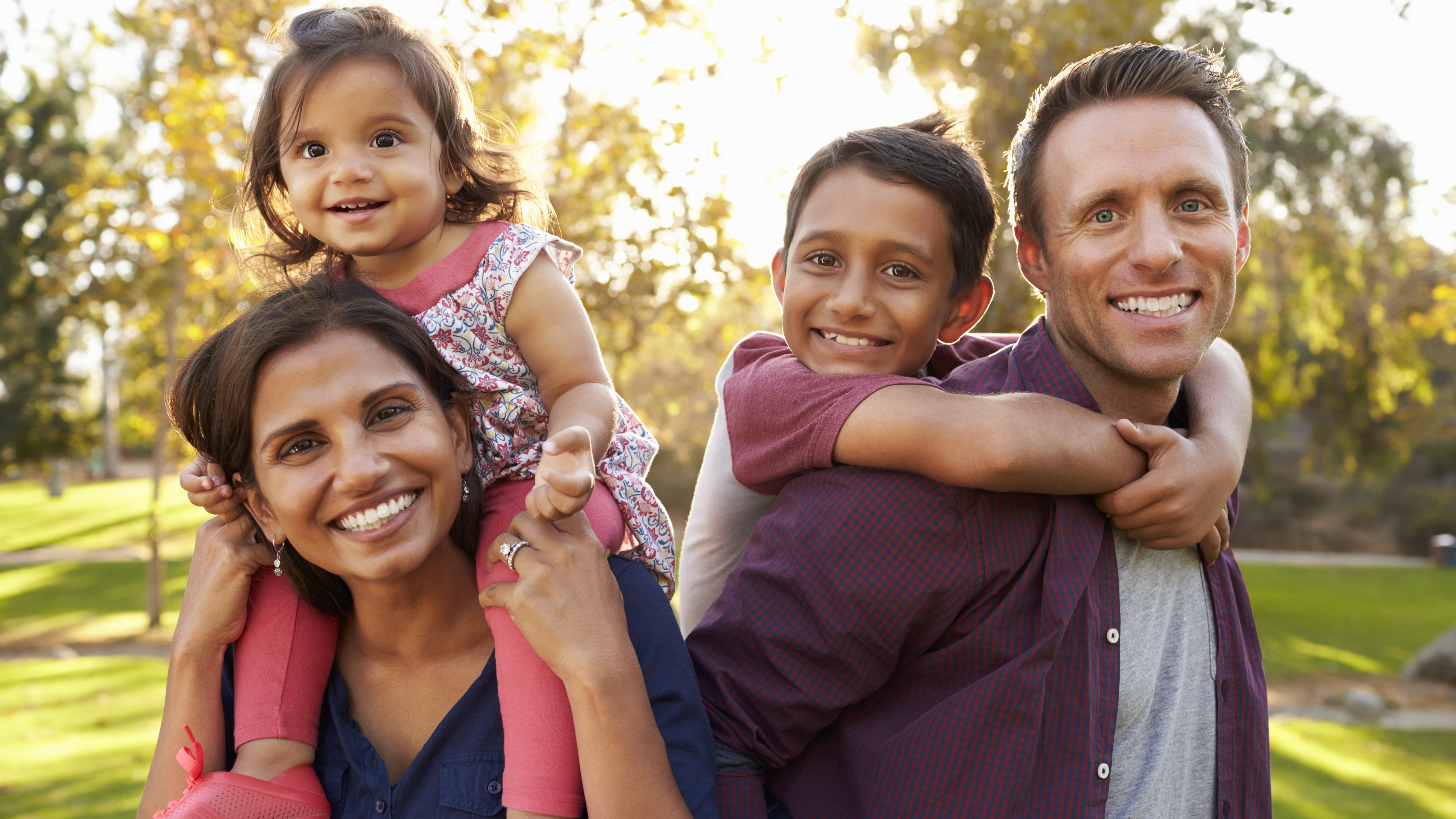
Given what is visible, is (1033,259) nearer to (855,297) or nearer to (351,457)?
(855,297)

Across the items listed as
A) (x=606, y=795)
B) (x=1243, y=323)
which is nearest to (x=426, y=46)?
(x=606, y=795)

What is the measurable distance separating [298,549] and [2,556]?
2304cm

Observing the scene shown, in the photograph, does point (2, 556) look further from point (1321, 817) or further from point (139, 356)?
point (1321, 817)

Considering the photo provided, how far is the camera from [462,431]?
2.30 meters

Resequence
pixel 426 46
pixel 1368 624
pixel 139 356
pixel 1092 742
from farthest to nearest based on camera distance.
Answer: pixel 139 356 < pixel 1368 624 < pixel 426 46 < pixel 1092 742

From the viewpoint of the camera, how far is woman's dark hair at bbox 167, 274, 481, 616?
214 centimetres

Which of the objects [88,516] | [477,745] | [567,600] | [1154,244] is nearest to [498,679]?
→ [477,745]

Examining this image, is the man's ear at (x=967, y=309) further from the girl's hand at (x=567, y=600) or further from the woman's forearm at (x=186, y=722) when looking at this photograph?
the woman's forearm at (x=186, y=722)

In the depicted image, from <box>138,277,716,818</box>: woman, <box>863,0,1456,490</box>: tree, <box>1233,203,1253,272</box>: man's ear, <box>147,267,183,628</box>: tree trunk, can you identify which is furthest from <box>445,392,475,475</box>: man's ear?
<box>147,267,183,628</box>: tree trunk

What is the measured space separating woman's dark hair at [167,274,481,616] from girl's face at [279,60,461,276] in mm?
146

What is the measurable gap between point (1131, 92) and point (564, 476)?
131 centimetres

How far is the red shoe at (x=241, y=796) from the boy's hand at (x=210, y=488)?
0.48 meters

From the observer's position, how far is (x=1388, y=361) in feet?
44.7

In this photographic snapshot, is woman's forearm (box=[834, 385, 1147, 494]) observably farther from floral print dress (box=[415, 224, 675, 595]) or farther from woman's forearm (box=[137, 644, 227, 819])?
woman's forearm (box=[137, 644, 227, 819])
